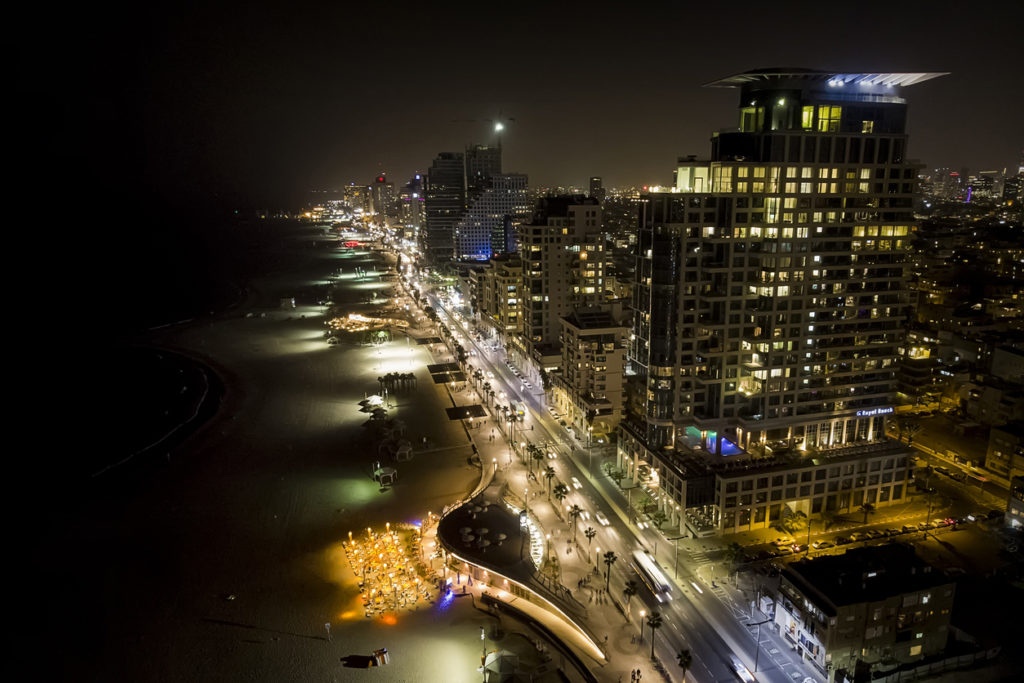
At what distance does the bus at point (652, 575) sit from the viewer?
56.6 metres

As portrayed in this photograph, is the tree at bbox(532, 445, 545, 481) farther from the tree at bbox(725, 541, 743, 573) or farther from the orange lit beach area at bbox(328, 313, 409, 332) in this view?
the orange lit beach area at bbox(328, 313, 409, 332)

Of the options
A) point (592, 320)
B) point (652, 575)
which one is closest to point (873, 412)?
point (652, 575)

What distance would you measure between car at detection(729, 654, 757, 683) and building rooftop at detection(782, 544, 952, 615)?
7.63m

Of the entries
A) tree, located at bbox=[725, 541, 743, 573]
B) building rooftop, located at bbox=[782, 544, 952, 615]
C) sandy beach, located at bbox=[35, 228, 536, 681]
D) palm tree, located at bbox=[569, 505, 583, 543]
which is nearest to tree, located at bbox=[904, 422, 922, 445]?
building rooftop, located at bbox=[782, 544, 952, 615]

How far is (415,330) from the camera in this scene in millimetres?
177375

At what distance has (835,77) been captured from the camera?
6769 cm

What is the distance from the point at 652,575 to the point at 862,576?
1902cm

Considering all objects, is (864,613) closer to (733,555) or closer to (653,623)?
(733,555)

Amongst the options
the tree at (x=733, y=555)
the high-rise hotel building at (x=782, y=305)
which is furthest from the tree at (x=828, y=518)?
the tree at (x=733, y=555)

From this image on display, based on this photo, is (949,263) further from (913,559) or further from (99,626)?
(99,626)

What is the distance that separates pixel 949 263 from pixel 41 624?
194575 millimetres

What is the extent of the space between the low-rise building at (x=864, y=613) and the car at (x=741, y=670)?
5.20 m

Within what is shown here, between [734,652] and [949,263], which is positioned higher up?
[949,263]

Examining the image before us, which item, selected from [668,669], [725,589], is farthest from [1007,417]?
[668,669]
